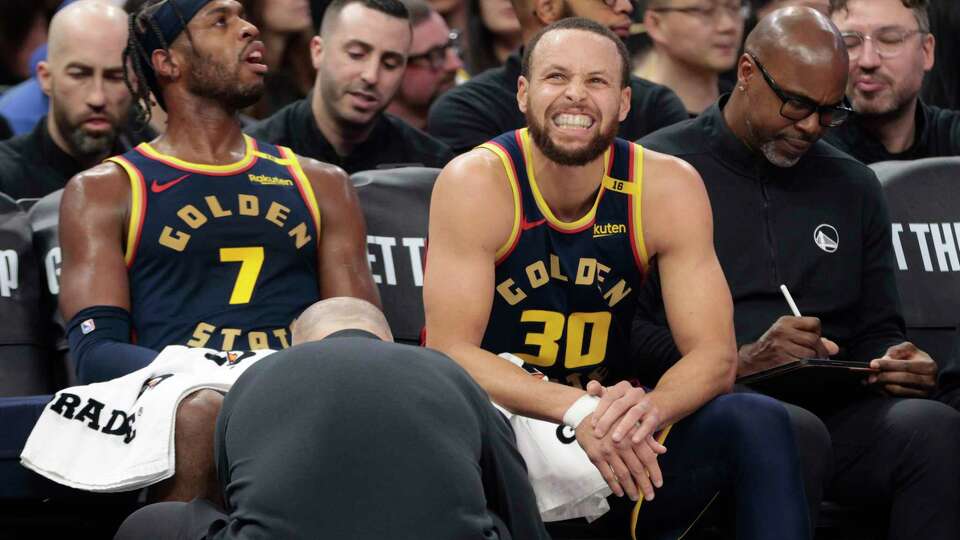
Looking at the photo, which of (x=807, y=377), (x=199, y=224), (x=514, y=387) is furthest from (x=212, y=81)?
(x=807, y=377)

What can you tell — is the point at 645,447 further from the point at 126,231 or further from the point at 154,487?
the point at 126,231

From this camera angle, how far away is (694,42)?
6223mm

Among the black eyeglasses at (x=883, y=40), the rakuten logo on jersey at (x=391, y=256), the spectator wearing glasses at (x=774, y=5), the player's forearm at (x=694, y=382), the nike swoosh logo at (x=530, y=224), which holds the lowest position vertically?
the player's forearm at (x=694, y=382)

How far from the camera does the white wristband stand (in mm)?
3559

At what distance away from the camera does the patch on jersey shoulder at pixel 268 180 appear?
4414 mm

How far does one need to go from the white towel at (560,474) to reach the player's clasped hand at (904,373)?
1076 mm

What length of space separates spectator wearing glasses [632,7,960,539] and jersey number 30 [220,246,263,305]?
1.07 meters

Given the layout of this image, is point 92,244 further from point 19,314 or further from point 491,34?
point 491,34

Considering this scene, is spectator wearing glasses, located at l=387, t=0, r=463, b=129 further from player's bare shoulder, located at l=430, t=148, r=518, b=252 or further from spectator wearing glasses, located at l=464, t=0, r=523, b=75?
player's bare shoulder, located at l=430, t=148, r=518, b=252

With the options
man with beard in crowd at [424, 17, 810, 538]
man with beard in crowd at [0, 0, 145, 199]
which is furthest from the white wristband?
man with beard in crowd at [0, 0, 145, 199]

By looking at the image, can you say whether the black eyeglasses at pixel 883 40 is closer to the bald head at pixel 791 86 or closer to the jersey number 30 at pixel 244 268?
the bald head at pixel 791 86

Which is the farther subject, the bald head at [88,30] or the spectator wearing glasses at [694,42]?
the spectator wearing glasses at [694,42]

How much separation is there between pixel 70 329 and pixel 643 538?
162 cm

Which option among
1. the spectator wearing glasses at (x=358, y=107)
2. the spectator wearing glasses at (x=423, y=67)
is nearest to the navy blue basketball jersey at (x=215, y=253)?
the spectator wearing glasses at (x=358, y=107)
